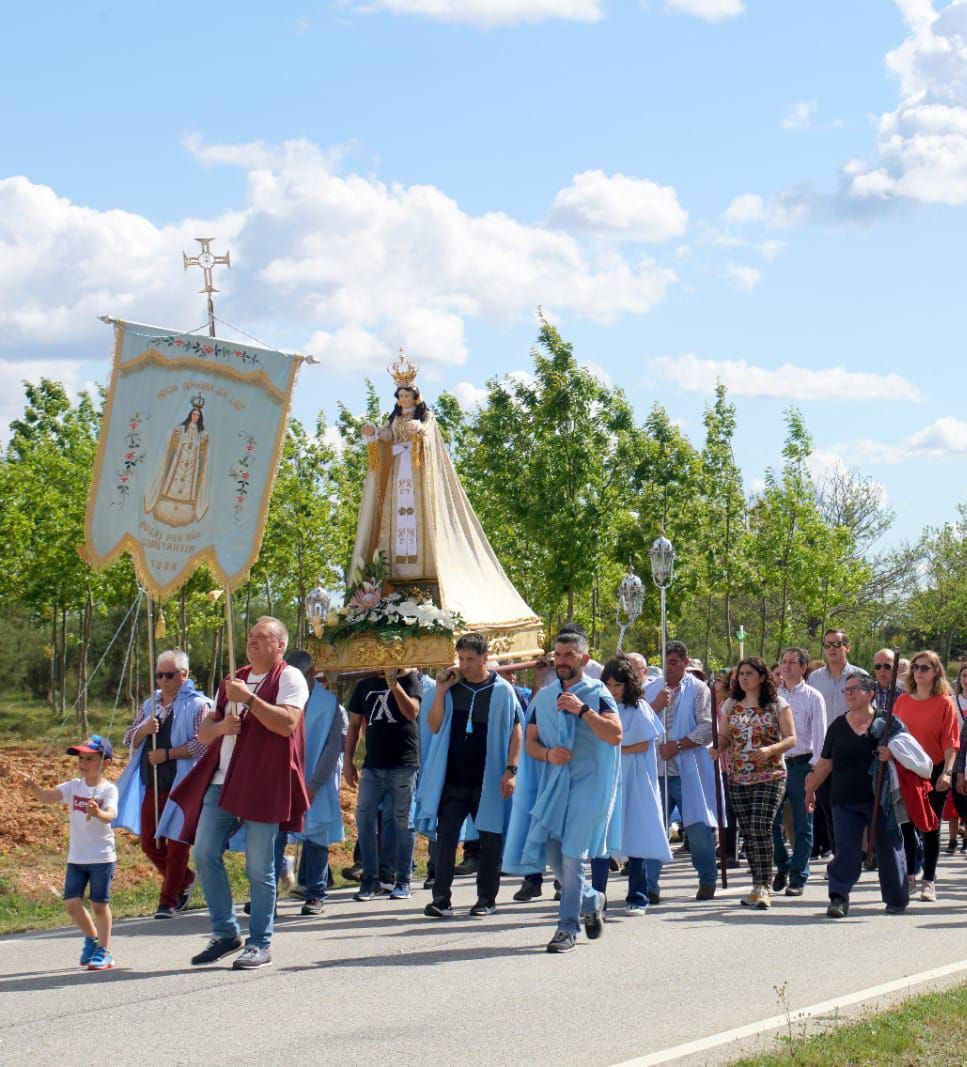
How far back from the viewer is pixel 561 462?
2881 cm

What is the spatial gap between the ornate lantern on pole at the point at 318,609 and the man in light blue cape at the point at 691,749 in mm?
3986

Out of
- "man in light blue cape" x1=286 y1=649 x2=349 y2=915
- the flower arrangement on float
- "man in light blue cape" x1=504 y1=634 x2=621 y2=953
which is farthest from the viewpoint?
the flower arrangement on float

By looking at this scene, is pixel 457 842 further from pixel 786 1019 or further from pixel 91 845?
pixel 786 1019

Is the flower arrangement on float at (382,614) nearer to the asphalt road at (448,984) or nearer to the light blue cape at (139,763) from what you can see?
the light blue cape at (139,763)

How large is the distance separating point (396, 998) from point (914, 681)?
6.99 m

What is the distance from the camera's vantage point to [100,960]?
28.8ft

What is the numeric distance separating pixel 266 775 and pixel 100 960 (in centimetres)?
141

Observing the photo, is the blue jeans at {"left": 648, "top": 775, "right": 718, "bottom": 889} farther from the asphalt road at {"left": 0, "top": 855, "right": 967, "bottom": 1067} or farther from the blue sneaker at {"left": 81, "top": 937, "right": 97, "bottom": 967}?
the blue sneaker at {"left": 81, "top": 937, "right": 97, "bottom": 967}

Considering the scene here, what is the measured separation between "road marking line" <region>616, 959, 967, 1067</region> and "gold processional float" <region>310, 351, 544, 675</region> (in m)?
7.02

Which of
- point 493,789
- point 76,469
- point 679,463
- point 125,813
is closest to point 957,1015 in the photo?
point 493,789

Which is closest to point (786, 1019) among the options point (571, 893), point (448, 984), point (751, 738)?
point (448, 984)

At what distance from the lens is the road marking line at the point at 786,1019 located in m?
6.65

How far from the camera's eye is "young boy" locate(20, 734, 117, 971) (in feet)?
28.8

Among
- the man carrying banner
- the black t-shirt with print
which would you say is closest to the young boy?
the man carrying banner
